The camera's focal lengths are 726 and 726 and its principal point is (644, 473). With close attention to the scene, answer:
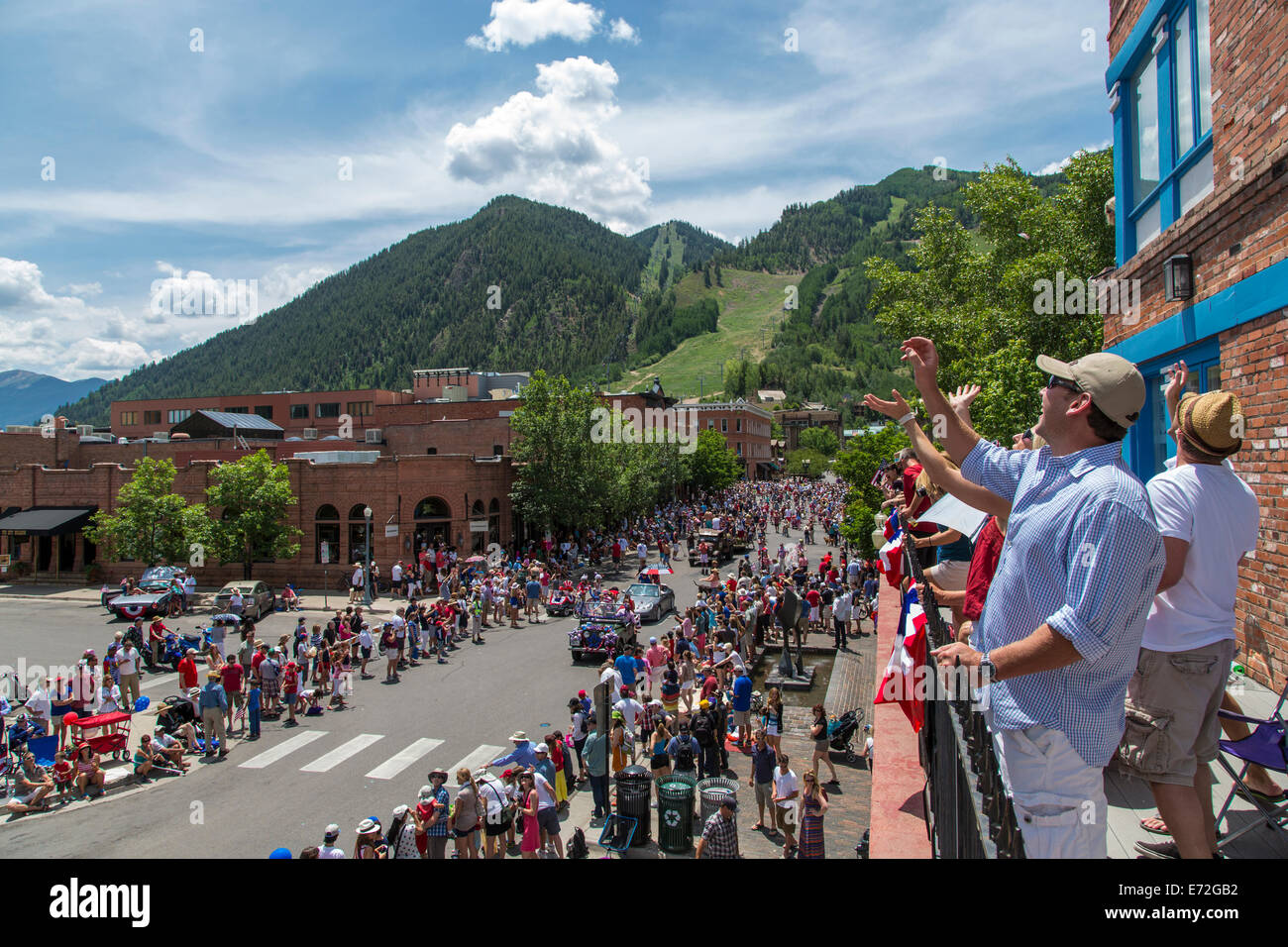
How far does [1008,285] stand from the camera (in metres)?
20.9

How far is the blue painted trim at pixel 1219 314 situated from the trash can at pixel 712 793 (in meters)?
7.64

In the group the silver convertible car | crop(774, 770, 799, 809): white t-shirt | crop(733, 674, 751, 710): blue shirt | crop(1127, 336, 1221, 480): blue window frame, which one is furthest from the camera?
the silver convertible car

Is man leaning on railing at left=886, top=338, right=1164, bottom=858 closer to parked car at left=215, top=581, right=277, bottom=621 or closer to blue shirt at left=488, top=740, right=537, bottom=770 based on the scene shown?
blue shirt at left=488, top=740, right=537, bottom=770

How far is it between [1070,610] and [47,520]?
45.7 m

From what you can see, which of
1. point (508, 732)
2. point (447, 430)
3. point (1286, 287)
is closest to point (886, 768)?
point (1286, 287)

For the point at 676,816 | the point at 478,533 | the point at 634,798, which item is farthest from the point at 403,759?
the point at 478,533

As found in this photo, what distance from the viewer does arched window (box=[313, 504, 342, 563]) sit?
3503cm

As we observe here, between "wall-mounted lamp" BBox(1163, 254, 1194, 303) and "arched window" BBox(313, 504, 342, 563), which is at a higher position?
"wall-mounted lamp" BBox(1163, 254, 1194, 303)

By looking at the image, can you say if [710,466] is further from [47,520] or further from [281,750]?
[281,750]

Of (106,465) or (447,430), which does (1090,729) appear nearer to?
(106,465)

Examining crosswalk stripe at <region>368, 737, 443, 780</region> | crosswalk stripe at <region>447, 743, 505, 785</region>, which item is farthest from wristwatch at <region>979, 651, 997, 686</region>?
crosswalk stripe at <region>368, 737, 443, 780</region>

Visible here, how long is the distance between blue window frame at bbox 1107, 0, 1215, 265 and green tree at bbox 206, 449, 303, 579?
105 feet

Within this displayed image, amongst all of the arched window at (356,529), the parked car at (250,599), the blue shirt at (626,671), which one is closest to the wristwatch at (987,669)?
the blue shirt at (626,671)
